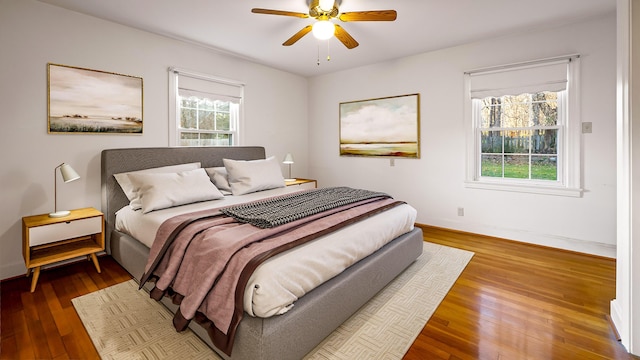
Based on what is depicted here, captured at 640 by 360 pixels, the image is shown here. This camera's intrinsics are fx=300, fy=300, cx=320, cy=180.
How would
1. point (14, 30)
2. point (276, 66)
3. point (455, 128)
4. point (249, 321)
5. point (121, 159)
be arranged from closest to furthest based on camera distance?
point (249, 321), point (14, 30), point (121, 159), point (455, 128), point (276, 66)

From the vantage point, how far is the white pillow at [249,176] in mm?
3527

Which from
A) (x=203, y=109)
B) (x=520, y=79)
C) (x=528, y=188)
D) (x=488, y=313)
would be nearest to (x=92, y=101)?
(x=203, y=109)

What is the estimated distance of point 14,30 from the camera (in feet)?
8.70

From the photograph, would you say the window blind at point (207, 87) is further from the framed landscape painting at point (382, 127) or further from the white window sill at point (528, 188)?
the white window sill at point (528, 188)

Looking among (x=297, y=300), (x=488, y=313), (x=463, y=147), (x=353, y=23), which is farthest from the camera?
(x=463, y=147)

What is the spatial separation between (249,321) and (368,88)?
4.24m

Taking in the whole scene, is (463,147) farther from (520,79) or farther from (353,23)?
(353,23)

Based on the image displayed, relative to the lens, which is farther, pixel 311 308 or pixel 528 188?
pixel 528 188

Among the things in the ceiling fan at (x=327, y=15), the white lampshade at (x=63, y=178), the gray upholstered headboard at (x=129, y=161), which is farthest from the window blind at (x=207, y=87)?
the ceiling fan at (x=327, y=15)

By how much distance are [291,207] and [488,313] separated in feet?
5.51

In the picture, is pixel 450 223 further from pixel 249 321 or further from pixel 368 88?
pixel 249 321

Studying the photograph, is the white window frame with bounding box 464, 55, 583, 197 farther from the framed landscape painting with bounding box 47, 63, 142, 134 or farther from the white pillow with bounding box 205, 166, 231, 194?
the framed landscape painting with bounding box 47, 63, 142, 134

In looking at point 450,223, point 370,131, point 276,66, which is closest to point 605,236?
point 450,223

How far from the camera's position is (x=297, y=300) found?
66.2 inches
